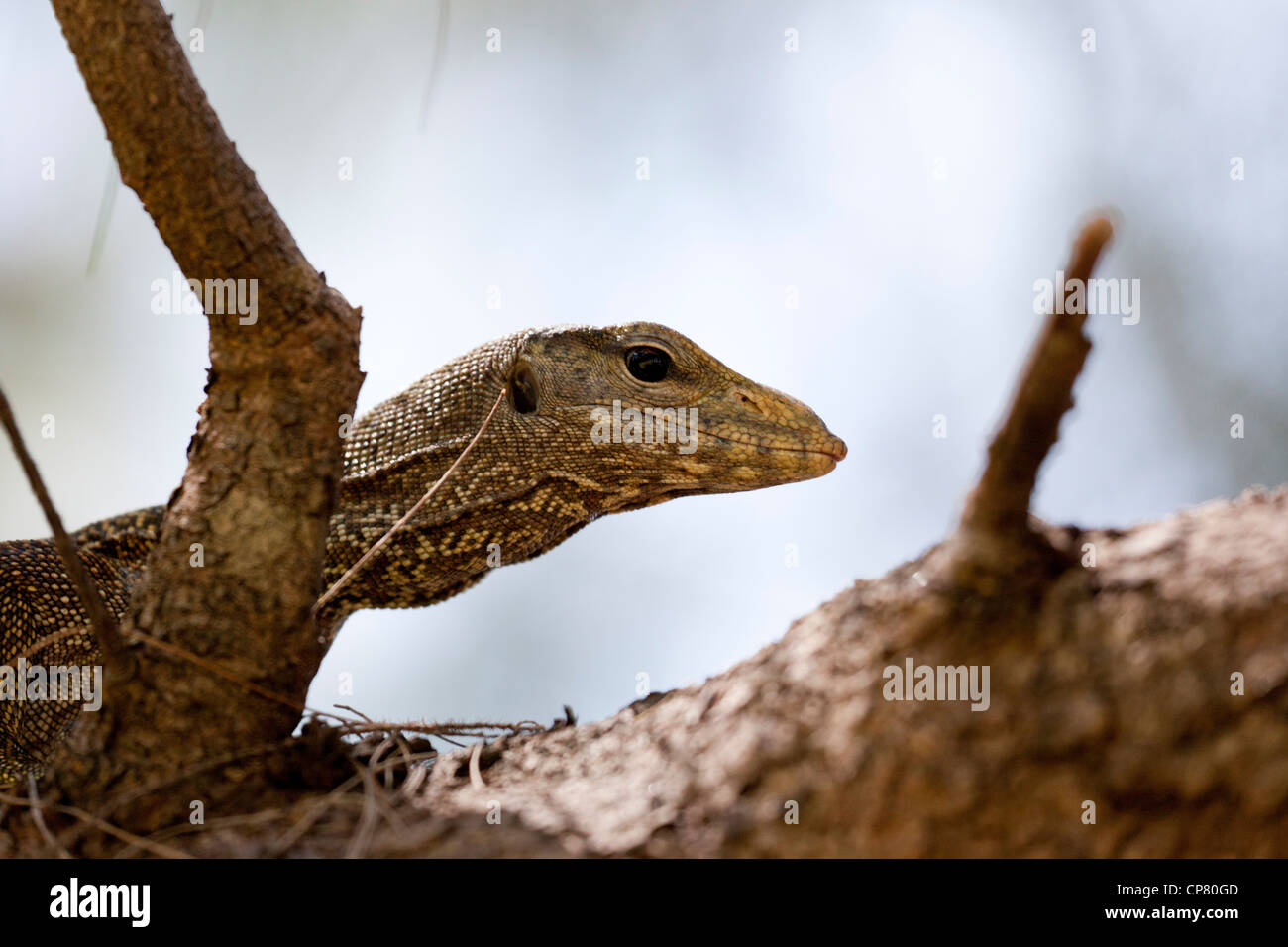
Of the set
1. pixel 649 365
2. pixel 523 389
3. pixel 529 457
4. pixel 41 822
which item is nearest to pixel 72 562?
pixel 41 822

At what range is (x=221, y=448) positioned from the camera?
3.46 m

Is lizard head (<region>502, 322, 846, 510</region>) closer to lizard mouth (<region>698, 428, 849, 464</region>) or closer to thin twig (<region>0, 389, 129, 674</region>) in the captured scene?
lizard mouth (<region>698, 428, 849, 464</region>)

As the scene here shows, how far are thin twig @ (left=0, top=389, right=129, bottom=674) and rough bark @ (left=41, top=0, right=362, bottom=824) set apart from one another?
0.29ft

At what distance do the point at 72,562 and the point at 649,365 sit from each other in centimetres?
326

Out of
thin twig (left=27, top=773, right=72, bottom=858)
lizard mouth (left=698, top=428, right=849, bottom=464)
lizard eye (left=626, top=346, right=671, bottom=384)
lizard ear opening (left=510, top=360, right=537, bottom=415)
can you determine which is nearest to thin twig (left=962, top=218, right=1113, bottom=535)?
thin twig (left=27, top=773, right=72, bottom=858)

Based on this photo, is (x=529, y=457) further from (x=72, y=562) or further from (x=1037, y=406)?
(x=1037, y=406)

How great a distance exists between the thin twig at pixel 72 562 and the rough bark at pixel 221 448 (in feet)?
0.29

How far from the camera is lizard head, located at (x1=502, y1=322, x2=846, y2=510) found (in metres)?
5.60

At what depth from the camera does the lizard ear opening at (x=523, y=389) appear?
229 inches

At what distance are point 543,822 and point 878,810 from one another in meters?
0.85

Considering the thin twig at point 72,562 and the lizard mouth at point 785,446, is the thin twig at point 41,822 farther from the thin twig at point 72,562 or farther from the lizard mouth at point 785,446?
the lizard mouth at point 785,446
